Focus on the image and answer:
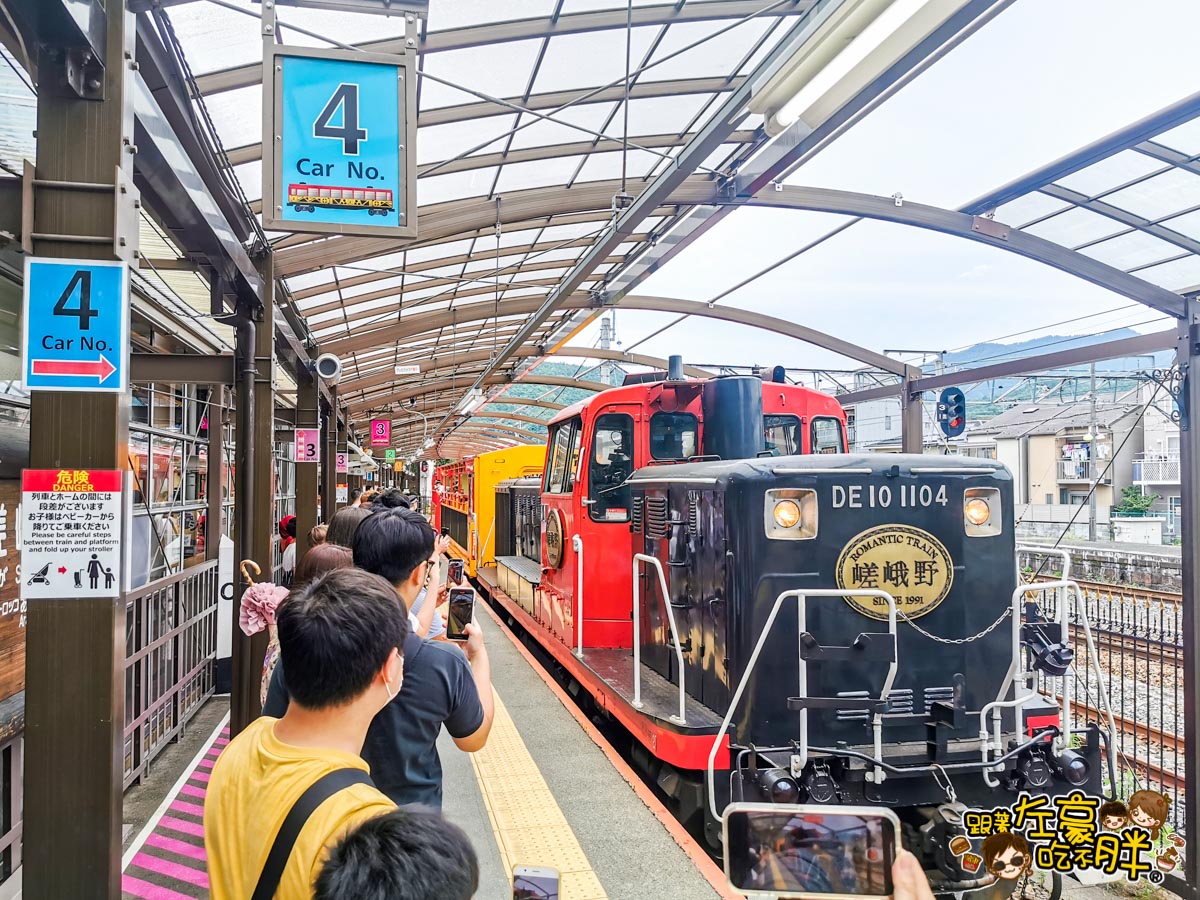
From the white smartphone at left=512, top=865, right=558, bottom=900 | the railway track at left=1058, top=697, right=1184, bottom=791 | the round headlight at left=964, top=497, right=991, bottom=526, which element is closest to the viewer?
the white smartphone at left=512, top=865, right=558, bottom=900

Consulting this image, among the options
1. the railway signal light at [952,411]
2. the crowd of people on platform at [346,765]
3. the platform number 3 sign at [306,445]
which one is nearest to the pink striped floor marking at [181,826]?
the crowd of people on platform at [346,765]

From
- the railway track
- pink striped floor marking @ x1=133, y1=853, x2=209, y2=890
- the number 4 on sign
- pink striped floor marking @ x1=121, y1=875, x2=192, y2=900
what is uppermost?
the number 4 on sign

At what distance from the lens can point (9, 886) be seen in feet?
10.8

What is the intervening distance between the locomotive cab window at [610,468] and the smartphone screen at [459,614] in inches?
125

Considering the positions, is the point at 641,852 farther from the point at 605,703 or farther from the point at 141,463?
the point at 141,463

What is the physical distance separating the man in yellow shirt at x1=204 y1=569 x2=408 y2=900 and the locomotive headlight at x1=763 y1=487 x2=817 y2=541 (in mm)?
2523

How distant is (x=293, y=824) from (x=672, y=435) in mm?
4721

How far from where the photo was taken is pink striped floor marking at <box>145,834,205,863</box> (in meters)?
4.04

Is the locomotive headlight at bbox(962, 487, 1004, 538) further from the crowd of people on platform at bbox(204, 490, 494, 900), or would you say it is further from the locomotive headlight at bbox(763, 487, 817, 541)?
the crowd of people on platform at bbox(204, 490, 494, 900)

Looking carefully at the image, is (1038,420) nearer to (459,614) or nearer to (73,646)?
(459,614)

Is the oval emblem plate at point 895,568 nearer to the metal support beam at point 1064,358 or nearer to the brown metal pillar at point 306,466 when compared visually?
the metal support beam at point 1064,358

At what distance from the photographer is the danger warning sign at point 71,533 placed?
2.62m

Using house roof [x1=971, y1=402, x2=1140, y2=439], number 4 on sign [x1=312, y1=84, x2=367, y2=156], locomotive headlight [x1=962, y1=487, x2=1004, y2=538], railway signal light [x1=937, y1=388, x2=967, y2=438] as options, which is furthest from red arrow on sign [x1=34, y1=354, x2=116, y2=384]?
house roof [x1=971, y1=402, x2=1140, y2=439]

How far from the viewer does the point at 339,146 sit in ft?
13.0
